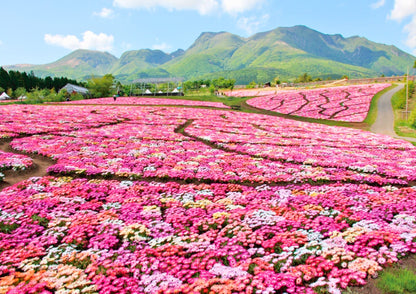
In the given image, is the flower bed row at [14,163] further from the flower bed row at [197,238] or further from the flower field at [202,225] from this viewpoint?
the flower bed row at [197,238]

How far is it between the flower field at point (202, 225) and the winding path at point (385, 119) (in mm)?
25142

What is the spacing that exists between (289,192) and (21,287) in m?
10.0

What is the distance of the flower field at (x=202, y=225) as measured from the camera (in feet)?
19.8

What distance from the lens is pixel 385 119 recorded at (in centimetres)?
4753

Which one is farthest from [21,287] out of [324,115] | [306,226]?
[324,115]

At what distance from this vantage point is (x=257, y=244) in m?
7.76

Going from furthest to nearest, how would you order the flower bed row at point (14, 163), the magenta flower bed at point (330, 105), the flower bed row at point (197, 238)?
the magenta flower bed at point (330, 105) < the flower bed row at point (14, 163) < the flower bed row at point (197, 238)

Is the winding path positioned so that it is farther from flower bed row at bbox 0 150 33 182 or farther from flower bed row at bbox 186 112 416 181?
flower bed row at bbox 0 150 33 182

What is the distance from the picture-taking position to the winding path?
128 ft

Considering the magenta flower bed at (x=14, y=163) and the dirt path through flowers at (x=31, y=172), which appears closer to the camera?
the dirt path through flowers at (x=31, y=172)

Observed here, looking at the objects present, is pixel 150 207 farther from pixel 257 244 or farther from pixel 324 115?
pixel 324 115

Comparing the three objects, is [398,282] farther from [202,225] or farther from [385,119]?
[385,119]

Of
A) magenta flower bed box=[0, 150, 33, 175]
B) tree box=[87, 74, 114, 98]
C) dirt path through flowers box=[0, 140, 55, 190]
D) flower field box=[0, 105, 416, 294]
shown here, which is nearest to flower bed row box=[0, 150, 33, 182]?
magenta flower bed box=[0, 150, 33, 175]

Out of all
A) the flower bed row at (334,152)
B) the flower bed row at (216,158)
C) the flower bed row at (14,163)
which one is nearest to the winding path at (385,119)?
the flower bed row at (334,152)
